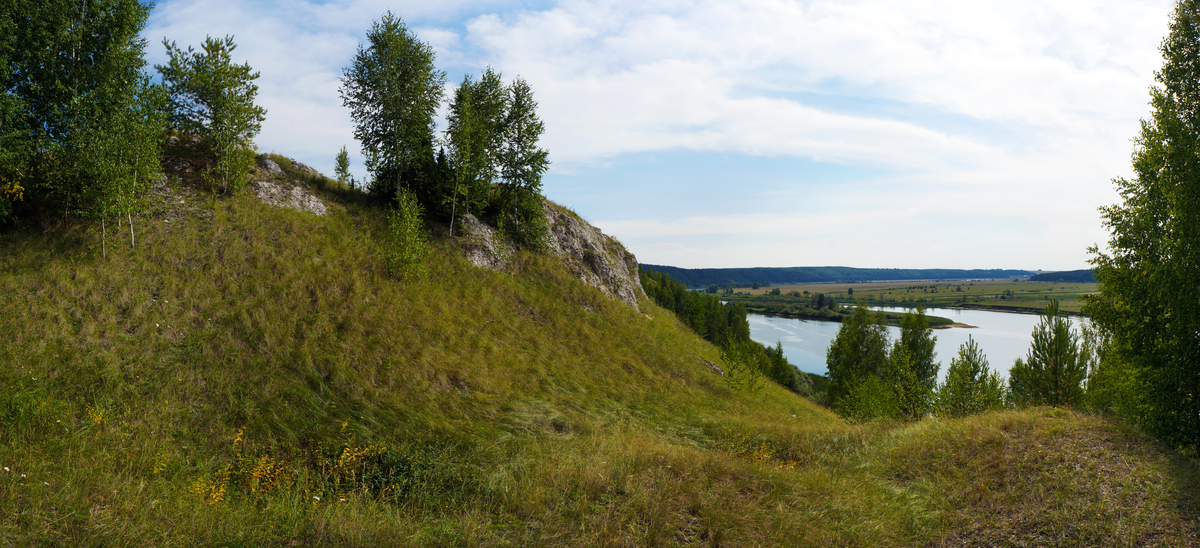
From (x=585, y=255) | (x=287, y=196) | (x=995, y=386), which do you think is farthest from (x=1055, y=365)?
(x=287, y=196)

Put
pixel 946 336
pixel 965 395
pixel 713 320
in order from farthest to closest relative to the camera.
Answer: pixel 946 336
pixel 713 320
pixel 965 395

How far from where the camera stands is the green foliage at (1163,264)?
9.91 metres

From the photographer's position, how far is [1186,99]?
11.7 metres

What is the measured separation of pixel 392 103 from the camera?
24562 millimetres

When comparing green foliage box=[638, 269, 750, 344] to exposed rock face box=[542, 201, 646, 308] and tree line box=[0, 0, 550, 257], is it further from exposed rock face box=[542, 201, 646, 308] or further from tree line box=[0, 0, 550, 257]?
tree line box=[0, 0, 550, 257]

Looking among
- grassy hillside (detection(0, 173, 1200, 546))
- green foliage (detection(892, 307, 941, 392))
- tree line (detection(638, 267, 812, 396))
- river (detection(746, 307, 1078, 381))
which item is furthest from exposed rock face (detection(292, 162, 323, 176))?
river (detection(746, 307, 1078, 381))

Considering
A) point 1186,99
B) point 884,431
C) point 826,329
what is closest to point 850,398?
point 884,431

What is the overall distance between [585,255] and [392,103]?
13623 mm

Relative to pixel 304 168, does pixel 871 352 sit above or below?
below

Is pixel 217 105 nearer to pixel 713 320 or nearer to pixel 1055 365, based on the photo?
pixel 1055 365

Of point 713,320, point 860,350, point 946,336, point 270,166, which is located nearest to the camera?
point 270,166

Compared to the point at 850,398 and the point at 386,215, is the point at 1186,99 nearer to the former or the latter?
the point at 850,398

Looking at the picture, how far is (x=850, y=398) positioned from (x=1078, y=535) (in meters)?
21.6

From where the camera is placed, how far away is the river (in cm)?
6406
